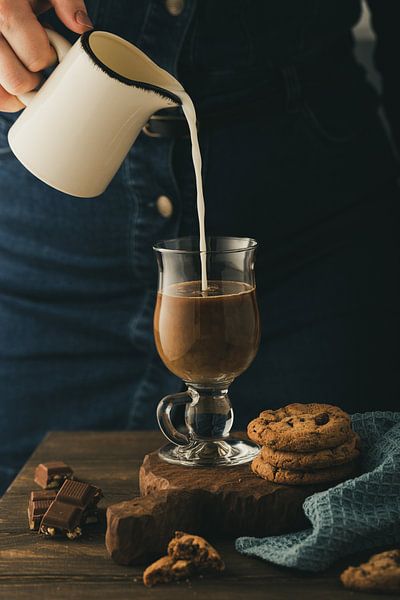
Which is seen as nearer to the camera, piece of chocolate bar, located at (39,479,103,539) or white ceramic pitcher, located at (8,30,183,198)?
piece of chocolate bar, located at (39,479,103,539)

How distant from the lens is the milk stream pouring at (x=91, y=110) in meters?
1.20

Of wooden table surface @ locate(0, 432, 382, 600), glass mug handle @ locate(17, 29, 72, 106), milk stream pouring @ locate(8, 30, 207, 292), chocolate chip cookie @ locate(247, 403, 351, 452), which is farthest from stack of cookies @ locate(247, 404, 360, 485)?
glass mug handle @ locate(17, 29, 72, 106)

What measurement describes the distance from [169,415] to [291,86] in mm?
637

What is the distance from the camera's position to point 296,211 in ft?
5.35

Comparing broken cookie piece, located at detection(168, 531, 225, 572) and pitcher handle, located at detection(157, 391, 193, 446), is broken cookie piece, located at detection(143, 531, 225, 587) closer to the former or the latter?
broken cookie piece, located at detection(168, 531, 225, 572)

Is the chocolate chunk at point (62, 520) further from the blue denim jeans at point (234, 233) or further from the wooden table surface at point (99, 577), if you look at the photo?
the blue denim jeans at point (234, 233)

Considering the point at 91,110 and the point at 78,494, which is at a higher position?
the point at 91,110

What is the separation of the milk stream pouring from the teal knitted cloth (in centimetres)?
32

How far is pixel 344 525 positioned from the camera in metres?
1.02

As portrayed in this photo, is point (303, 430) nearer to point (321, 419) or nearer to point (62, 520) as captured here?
point (321, 419)

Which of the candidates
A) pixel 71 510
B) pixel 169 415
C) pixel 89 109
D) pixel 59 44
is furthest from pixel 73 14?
pixel 71 510

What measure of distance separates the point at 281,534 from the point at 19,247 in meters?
0.79

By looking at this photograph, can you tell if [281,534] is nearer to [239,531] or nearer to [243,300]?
[239,531]

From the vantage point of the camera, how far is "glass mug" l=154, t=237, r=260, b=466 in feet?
3.90
